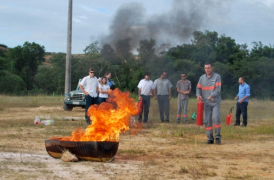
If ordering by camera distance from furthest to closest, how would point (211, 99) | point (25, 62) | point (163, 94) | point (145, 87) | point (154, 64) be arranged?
point (25, 62)
point (154, 64)
point (163, 94)
point (145, 87)
point (211, 99)

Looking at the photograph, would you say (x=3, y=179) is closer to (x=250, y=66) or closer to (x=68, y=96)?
(x=68, y=96)

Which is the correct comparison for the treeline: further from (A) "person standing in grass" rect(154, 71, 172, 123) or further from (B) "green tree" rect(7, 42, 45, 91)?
(A) "person standing in grass" rect(154, 71, 172, 123)

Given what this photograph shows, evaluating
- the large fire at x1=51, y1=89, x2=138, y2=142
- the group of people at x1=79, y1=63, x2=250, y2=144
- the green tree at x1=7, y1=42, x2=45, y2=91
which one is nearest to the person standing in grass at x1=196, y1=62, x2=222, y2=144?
the group of people at x1=79, y1=63, x2=250, y2=144

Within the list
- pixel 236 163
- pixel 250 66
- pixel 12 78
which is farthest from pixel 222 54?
pixel 236 163

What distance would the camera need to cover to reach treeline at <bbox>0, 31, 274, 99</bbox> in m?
16.8

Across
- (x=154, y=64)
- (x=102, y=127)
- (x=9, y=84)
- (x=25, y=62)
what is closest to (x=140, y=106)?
(x=154, y=64)

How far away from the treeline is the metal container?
7.71 meters

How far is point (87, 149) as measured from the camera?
6496 mm

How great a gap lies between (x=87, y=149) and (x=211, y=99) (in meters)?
4.08

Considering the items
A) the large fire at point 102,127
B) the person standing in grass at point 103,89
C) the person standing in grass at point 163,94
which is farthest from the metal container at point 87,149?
the person standing in grass at point 163,94

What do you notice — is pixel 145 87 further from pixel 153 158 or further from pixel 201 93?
pixel 153 158

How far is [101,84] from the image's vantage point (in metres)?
13.4

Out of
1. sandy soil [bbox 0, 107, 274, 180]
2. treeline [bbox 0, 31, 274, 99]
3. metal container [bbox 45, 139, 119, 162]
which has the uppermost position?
treeline [bbox 0, 31, 274, 99]

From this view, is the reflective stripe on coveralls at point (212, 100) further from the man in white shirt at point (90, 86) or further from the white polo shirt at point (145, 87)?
the white polo shirt at point (145, 87)
